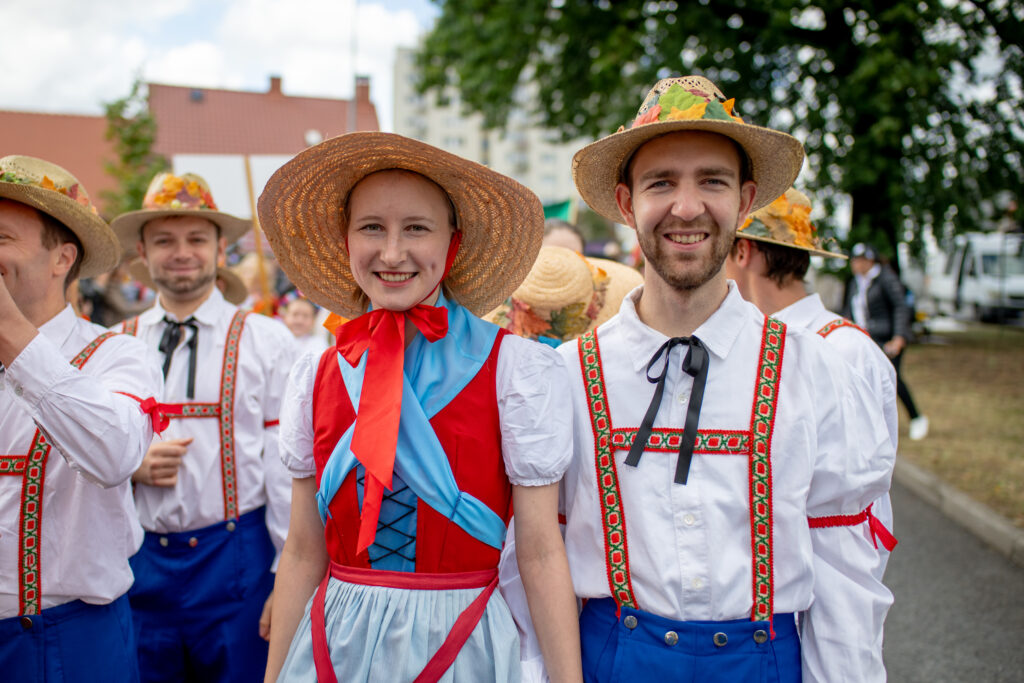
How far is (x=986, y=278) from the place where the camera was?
20.6m

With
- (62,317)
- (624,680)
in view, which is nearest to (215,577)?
(62,317)

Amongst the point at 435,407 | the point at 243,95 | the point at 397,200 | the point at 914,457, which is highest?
the point at 243,95

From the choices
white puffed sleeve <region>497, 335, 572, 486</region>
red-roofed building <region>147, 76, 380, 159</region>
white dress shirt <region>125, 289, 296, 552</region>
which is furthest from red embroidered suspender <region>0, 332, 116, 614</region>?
red-roofed building <region>147, 76, 380, 159</region>

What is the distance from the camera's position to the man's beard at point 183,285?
2.97m

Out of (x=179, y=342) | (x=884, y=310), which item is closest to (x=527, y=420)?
(x=179, y=342)

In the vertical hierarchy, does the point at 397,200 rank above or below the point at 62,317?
above

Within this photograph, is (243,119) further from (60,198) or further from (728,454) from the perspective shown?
(728,454)

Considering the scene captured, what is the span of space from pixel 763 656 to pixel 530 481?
662 millimetres

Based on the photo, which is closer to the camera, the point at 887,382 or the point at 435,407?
the point at 435,407

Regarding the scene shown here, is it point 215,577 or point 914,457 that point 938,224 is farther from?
point 215,577

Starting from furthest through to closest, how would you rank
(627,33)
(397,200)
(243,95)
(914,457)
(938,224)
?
(243,95) → (938,224) → (627,33) → (914,457) → (397,200)

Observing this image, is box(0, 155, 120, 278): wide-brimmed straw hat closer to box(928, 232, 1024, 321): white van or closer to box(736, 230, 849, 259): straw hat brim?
box(736, 230, 849, 259): straw hat brim

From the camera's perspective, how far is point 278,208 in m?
1.95

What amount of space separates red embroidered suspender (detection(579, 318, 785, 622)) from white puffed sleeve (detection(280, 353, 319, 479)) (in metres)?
0.70
